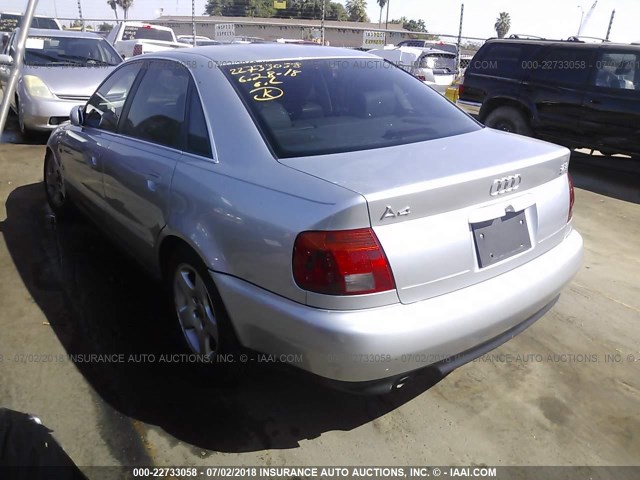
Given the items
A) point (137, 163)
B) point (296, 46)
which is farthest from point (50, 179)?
→ point (296, 46)

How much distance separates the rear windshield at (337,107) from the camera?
2529 mm

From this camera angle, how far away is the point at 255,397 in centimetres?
275

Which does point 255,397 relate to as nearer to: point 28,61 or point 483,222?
point 483,222

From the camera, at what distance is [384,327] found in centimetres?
200

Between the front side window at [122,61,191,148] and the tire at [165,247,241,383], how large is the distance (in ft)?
2.21

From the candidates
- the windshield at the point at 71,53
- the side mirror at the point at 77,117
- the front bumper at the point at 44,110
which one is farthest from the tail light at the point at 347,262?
the windshield at the point at 71,53

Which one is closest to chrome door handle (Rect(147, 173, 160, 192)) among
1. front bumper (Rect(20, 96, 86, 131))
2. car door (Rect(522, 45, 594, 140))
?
front bumper (Rect(20, 96, 86, 131))

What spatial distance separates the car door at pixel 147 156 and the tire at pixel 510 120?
625 centimetres

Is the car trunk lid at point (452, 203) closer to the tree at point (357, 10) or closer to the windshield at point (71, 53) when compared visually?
the windshield at point (71, 53)

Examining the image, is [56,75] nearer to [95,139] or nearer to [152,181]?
[95,139]

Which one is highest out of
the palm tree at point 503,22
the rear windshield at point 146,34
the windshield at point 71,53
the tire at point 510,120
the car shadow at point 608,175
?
the palm tree at point 503,22

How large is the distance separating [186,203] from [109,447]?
115 cm

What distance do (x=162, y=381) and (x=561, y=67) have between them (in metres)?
7.22

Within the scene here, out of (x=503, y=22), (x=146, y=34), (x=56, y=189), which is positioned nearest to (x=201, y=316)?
(x=56, y=189)
